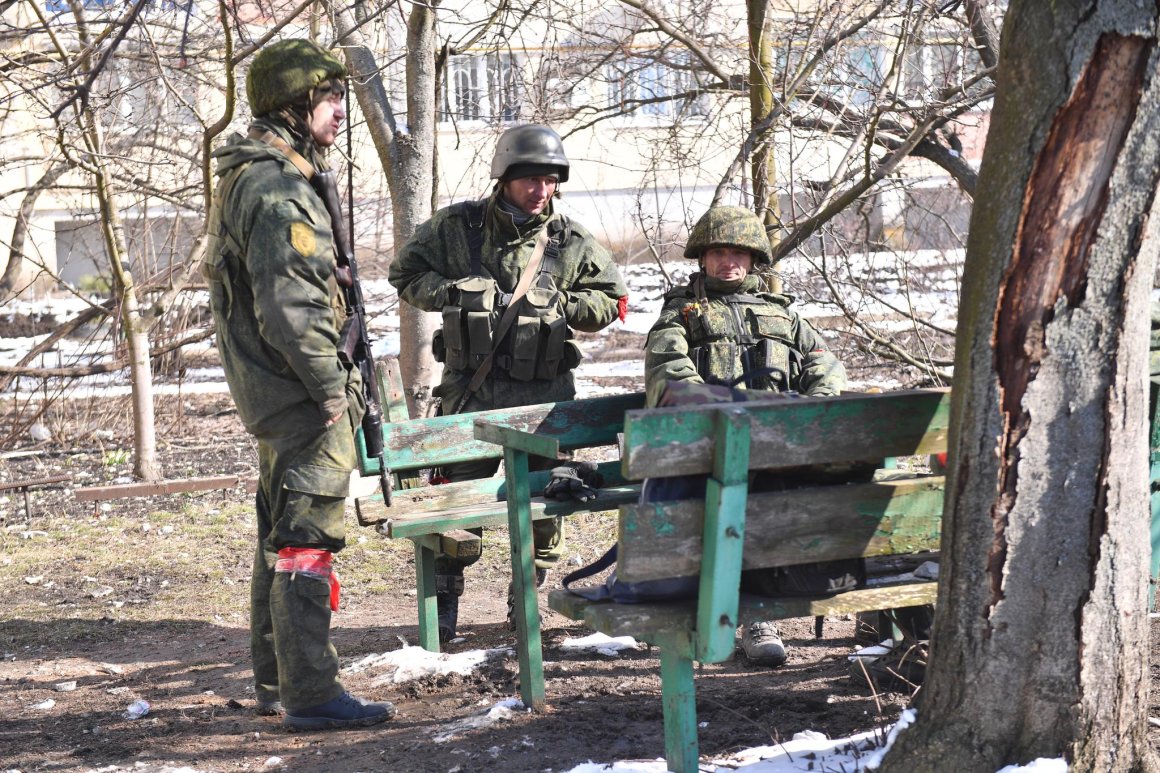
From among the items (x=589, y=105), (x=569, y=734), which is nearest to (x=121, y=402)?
(x=589, y=105)

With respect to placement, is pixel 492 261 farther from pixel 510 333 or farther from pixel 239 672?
pixel 239 672

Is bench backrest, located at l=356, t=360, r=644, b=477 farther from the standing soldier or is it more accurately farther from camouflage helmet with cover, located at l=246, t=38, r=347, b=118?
camouflage helmet with cover, located at l=246, t=38, r=347, b=118

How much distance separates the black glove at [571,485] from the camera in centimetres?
426

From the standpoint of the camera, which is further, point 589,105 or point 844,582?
point 589,105

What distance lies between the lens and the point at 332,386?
12.9ft

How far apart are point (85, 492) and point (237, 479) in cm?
92

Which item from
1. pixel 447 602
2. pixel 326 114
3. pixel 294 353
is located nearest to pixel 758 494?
pixel 294 353

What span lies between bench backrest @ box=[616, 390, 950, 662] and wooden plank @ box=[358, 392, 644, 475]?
1171 millimetres

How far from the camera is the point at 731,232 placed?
4492 mm

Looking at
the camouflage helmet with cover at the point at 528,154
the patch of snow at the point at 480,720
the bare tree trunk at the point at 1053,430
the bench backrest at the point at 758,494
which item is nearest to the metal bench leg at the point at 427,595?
the patch of snow at the point at 480,720

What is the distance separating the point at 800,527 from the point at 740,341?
4.97 ft

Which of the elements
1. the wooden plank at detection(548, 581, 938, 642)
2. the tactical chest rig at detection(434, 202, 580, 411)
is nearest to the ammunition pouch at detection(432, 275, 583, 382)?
the tactical chest rig at detection(434, 202, 580, 411)

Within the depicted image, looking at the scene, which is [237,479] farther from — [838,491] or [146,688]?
[838,491]

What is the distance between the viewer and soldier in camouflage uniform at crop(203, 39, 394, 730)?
3.87m
